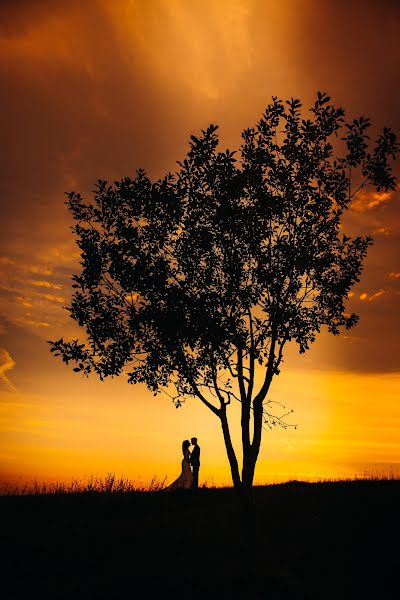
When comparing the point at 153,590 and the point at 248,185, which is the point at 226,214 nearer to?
the point at 248,185

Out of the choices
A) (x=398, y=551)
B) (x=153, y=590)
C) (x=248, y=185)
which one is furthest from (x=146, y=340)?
(x=398, y=551)

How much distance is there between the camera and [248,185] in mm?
23875

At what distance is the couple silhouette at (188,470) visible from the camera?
34.0 meters

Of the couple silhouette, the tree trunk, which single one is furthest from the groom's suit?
the tree trunk

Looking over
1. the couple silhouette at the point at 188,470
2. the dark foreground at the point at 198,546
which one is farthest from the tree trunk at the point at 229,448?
the couple silhouette at the point at 188,470

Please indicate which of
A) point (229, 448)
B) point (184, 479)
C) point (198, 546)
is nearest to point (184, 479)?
point (184, 479)

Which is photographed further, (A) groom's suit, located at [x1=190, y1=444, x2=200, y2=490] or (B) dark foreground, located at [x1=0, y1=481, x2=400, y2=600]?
(A) groom's suit, located at [x1=190, y1=444, x2=200, y2=490]

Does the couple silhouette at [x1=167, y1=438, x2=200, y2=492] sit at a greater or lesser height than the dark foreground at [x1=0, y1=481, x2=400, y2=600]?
greater

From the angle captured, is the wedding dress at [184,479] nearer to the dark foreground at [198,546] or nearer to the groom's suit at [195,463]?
the groom's suit at [195,463]

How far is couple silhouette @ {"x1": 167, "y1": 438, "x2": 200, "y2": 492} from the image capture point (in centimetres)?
3397

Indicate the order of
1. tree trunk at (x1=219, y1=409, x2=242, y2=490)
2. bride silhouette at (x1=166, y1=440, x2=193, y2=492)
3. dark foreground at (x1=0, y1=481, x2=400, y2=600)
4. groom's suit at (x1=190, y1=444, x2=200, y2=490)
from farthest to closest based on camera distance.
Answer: groom's suit at (x1=190, y1=444, x2=200, y2=490), bride silhouette at (x1=166, y1=440, x2=193, y2=492), tree trunk at (x1=219, y1=409, x2=242, y2=490), dark foreground at (x1=0, y1=481, x2=400, y2=600)

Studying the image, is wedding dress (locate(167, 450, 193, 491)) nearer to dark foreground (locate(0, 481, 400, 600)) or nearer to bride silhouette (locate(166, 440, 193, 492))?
bride silhouette (locate(166, 440, 193, 492))

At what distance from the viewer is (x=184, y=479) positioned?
3397 cm

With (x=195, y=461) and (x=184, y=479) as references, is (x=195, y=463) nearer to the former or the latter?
(x=195, y=461)
